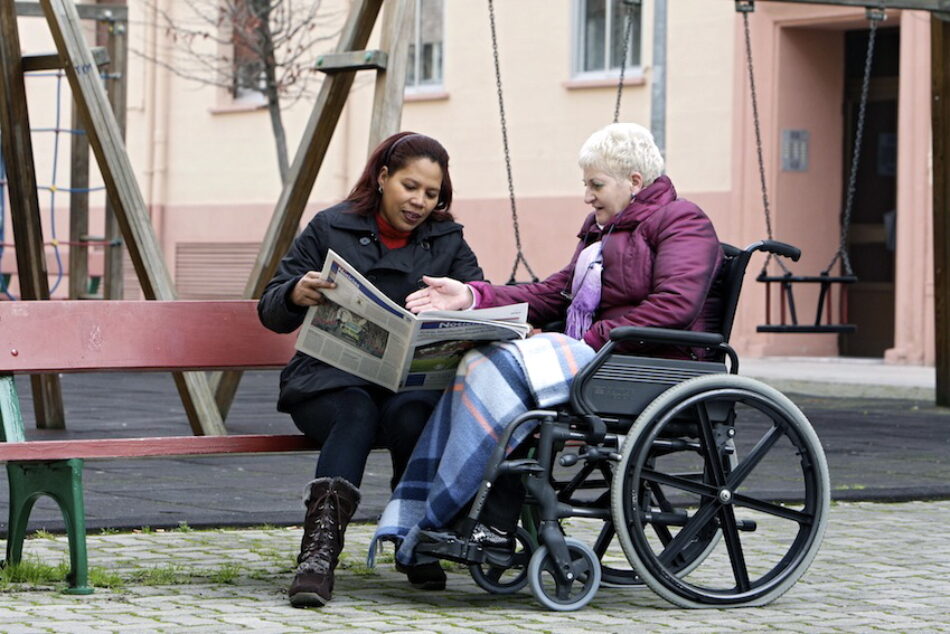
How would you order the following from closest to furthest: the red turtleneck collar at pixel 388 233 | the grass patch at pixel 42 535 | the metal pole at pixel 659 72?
the red turtleneck collar at pixel 388 233 → the grass patch at pixel 42 535 → the metal pole at pixel 659 72

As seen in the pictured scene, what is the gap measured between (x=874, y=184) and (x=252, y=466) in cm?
1113

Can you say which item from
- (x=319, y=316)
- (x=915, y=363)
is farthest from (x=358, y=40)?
(x=915, y=363)

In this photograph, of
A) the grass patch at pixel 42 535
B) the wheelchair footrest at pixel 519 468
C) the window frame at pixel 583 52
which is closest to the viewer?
the wheelchair footrest at pixel 519 468

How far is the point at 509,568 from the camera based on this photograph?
5.42m

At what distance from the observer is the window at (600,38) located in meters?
19.6

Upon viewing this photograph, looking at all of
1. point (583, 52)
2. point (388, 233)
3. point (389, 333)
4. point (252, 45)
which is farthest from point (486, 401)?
point (252, 45)

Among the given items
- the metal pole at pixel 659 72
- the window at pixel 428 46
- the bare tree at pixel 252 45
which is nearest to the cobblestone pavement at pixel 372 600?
the metal pole at pixel 659 72

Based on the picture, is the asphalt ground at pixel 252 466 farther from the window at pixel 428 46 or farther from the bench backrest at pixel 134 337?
the window at pixel 428 46

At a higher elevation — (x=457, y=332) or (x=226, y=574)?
(x=457, y=332)

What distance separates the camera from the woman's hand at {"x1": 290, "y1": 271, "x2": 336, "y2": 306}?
17.6 feet

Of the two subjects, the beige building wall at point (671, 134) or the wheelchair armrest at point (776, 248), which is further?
the beige building wall at point (671, 134)

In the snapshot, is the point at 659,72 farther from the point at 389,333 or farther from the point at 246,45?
the point at 389,333

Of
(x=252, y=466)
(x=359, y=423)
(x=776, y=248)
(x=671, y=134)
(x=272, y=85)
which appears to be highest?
(x=272, y=85)

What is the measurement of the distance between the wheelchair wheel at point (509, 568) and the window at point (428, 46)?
1654 centimetres
